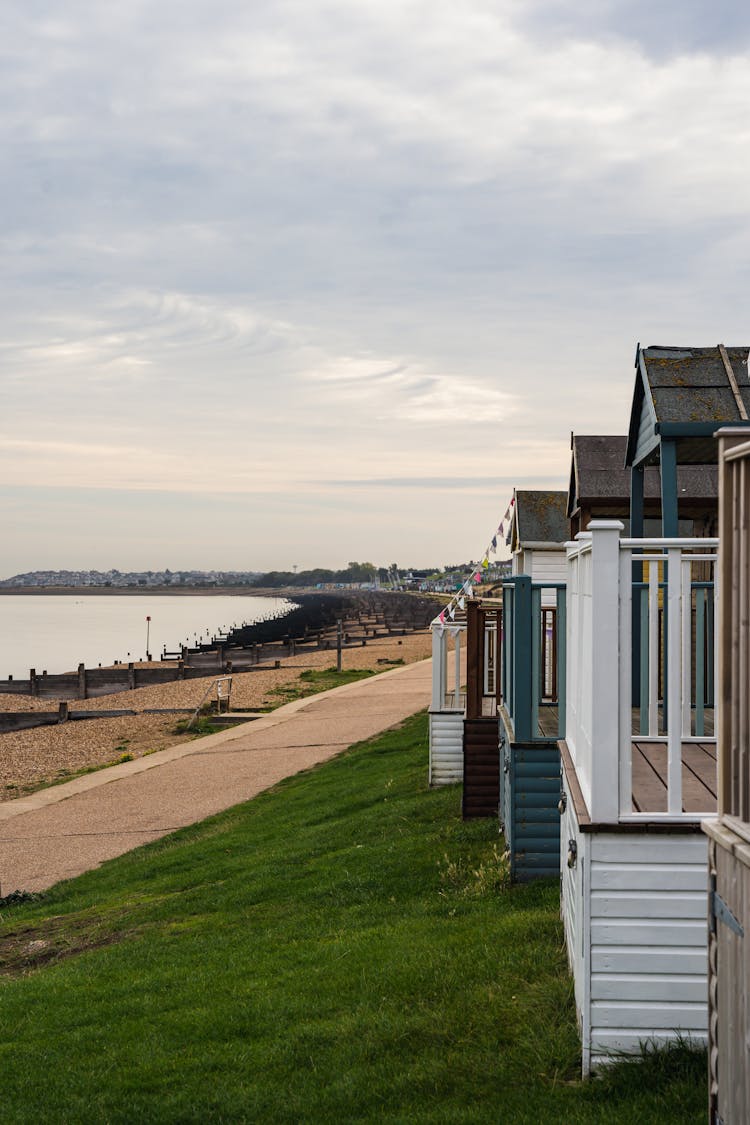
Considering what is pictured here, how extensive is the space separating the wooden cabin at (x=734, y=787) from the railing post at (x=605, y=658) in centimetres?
93

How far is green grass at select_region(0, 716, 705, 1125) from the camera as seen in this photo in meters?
4.82

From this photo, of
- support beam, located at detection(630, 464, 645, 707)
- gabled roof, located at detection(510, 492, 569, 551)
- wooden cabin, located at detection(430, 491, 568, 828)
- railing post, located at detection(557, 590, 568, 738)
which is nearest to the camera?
railing post, located at detection(557, 590, 568, 738)

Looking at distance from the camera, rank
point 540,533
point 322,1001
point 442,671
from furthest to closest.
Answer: point 540,533
point 442,671
point 322,1001

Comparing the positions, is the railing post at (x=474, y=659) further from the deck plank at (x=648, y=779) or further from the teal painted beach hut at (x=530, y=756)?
the deck plank at (x=648, y=779)

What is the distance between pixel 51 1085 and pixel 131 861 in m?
7.19

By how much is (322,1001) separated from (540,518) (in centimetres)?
1099

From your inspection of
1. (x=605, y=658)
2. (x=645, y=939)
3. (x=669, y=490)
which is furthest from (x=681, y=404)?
(x=645, y=939)

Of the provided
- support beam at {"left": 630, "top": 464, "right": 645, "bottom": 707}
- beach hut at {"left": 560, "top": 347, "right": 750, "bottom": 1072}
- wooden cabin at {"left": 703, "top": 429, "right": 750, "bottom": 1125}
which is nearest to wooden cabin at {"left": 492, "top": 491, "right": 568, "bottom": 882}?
support beam at {"left": 630, "top": 464, "right": 645, "bottom": 707}

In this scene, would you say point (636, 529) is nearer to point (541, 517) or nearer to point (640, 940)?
point (640, 940)

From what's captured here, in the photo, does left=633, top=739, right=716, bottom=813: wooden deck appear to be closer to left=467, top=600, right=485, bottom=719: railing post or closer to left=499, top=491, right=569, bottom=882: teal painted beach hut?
left=499, top=491, right=569, bottom=882: teal painted beach hut

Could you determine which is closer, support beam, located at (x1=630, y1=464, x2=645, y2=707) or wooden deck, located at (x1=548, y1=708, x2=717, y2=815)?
wooden deck, located at (x1=548, y1=708, x2=717, y2=815)

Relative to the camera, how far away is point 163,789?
17.6 meters

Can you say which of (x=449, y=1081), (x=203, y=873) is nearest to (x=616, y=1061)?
(x=449, y=1081)

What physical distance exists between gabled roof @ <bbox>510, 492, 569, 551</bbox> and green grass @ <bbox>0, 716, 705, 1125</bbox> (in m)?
6.11
